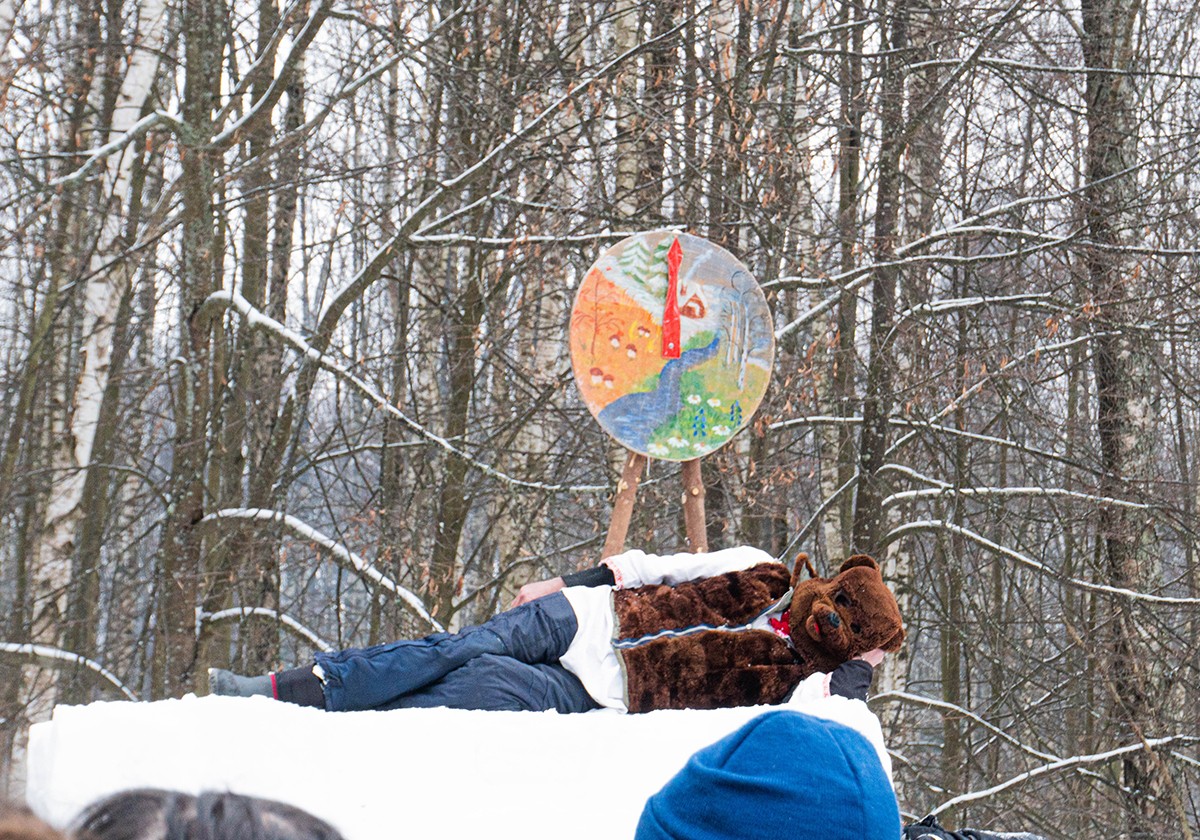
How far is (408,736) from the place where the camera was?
2271 millimetres

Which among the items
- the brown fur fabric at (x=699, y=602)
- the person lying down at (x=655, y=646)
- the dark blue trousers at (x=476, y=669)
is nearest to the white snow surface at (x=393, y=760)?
the dark blue trousers at (x=476, y=669)

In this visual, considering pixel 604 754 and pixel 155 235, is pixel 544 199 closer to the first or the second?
pixel 155 235

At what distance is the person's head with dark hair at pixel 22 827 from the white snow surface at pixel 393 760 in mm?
1502

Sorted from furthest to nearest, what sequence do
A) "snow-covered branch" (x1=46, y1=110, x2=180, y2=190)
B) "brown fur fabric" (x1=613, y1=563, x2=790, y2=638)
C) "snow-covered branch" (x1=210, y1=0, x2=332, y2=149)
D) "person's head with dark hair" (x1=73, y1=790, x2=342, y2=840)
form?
1. "snow-covered branch" (x1=210, y1=0, x2=332, y2=149)
2. "snow-covered branch" (x1=46, y1=110, x2=180, y2=190)
3. "brown fur fabric" (x1=613, y1=563, x2=790, y2=638)
4. "person's head with dark hair" (x1=73, y1=790, x2=342, y2=840)

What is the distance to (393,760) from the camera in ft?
7.23

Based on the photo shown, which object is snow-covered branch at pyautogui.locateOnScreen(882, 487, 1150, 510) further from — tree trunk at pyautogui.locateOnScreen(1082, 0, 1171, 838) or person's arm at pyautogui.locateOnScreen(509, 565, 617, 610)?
person's arm at pyautogui.locateOnScreen(509, 565, 617, 610)

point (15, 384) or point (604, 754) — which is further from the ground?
point (15, 384)

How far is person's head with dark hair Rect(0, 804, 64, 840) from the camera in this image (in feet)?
1.47

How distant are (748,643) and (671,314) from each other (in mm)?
1017

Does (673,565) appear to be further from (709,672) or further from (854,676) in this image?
(854,676)

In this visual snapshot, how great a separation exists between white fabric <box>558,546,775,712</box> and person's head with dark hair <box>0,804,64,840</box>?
8.58ft

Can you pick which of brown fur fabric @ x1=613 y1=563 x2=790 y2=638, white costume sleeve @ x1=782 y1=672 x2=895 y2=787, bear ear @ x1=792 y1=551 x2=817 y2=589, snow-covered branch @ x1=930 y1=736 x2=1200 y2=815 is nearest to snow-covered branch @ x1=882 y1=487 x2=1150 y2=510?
snow-covered branch @ x1=930 y1=736 x2=1200 y2=815

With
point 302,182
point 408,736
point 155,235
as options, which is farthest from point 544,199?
point 408,736

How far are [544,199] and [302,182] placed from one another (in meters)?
1.26
